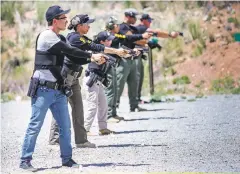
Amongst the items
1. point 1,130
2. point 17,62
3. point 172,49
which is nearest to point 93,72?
point 1,130

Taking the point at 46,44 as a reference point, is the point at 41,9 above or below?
below

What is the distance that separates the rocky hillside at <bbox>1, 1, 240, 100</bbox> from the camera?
24.3 meters

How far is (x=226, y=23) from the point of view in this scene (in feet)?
89.6

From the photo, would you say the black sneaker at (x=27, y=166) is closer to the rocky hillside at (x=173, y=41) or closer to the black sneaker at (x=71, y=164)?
the black sneaker at (x=71, y=164)

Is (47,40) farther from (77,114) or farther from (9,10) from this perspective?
(9,10)

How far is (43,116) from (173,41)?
733 inches

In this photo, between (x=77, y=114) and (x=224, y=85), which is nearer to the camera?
(x=77, y=114)

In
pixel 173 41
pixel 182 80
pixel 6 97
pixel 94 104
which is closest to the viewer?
pixel 94 104

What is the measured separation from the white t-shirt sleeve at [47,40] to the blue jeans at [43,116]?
17.7 inches

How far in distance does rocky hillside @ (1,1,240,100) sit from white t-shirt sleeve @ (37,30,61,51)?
12.5 meters

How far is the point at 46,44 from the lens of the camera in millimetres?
9695

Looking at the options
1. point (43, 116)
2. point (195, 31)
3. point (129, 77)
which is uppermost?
point (43, 116)

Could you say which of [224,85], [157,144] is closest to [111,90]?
[157,144]

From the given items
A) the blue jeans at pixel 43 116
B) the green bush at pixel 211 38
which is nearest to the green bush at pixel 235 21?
the green bush at pixel 211 38
